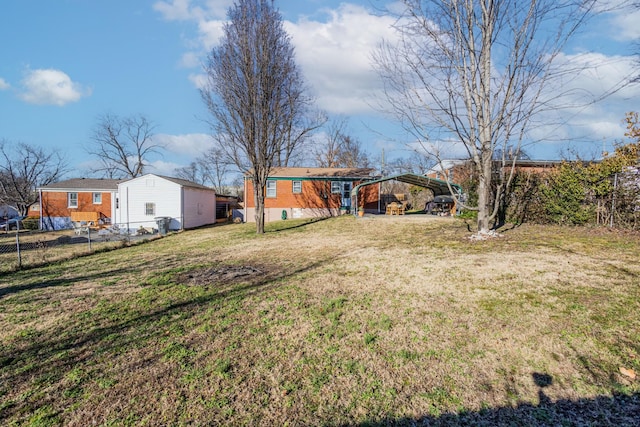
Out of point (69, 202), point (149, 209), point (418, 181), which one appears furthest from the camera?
point (69, 202)

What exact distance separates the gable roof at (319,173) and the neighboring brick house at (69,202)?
1451 cm

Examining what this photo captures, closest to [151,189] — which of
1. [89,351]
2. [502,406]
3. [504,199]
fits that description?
[89,351]

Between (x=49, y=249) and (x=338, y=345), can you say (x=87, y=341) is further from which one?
(x=49, y=249)

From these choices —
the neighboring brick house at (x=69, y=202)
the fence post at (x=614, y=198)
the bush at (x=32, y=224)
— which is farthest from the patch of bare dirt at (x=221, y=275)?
the bush at (x=32, y=224)

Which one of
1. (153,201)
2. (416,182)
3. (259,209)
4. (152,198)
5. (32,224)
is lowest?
(32,224)

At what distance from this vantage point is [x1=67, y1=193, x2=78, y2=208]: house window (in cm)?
2628

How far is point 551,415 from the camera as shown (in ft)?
8.50

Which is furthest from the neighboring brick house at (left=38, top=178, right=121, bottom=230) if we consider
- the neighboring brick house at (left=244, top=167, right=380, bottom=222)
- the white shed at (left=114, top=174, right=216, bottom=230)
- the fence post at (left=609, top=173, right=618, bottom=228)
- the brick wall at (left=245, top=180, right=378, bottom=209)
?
the fence post at (left=609, top=173, right=618, bottom=228)

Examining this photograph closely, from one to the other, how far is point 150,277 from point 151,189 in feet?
52.4

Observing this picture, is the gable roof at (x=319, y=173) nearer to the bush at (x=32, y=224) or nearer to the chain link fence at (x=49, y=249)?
the chain link fence at (x=49, y=249)

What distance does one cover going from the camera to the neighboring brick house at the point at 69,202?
85.5 ft

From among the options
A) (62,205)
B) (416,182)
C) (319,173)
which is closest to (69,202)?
(62,205)

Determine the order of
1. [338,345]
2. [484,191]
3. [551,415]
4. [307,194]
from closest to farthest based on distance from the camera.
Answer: [551,415] < [338,345] < [484,191] < [307,194]

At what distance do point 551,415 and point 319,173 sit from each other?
2203 centimetres
